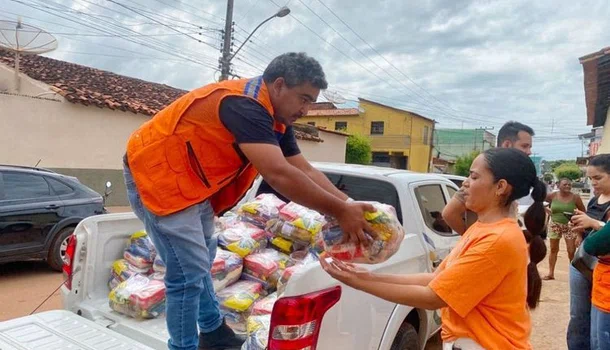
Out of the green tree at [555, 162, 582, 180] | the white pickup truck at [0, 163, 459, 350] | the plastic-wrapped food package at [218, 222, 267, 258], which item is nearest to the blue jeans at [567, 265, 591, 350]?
the white pickup truck at [0, 163, 459, 350]

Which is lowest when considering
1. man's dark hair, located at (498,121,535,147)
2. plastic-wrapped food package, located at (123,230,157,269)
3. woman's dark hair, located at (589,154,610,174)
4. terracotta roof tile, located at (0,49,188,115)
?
plastic-wrapped food package, located at (123,230,157,269)

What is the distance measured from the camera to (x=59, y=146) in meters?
10.9

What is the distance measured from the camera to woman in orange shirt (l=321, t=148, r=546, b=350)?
1.55 metres

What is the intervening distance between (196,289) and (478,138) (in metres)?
53.7

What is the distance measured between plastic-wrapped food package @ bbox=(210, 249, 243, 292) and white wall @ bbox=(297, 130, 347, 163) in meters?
16.6

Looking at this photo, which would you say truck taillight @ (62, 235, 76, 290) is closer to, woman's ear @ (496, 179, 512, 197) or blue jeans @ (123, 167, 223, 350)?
blue jeans @ (123, 167, 223, 350)

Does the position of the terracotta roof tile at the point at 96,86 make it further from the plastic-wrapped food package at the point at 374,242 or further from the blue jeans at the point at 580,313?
the blue jeans at the point at 580,313

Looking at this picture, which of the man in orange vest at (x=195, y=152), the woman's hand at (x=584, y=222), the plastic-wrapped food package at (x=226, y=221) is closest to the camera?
the man in orange vest at (x=195, y=152)

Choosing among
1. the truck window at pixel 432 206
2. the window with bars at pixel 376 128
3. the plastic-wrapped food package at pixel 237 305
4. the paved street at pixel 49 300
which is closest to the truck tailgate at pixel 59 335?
the plastic-wrapped food package at pixel 237 305

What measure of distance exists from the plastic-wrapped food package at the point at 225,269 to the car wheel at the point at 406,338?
1.08 metres

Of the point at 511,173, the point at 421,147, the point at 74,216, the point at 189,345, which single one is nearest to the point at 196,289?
the point at 189,345

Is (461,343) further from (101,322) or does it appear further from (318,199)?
(101,322)

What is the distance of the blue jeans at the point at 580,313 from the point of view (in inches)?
136

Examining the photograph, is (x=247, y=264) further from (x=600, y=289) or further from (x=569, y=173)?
(x=569, y=173)
